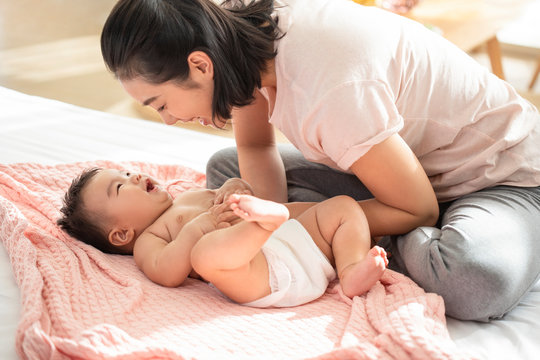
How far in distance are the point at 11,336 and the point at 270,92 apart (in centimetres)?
71

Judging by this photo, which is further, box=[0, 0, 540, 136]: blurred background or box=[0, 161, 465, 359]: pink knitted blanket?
box=[0, 0, 540, 136]: blurred background

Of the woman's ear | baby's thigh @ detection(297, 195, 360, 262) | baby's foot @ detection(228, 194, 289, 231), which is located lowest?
baby's thigh @ detection(297, 195, 360, 262)

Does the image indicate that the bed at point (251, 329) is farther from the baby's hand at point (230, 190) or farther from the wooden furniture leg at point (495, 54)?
the wooden furniture leg at point (495, 54)

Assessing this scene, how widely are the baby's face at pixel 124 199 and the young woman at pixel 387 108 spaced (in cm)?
20

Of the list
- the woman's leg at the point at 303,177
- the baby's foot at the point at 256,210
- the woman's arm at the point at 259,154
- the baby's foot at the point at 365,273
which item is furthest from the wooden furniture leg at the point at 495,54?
the baby's foot at the point at 256,210

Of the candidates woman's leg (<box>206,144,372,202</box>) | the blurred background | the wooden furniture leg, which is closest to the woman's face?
woman's leg (<box>206,144,372,202</box>)

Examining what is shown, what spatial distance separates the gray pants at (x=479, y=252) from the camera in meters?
1.14

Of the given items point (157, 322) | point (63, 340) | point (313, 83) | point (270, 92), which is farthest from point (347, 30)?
point (63, 340)

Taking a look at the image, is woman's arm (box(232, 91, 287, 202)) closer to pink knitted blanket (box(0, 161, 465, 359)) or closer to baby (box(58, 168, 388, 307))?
baby (box(58, 168, 388, 307))

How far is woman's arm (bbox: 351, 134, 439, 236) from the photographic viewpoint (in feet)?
3.90

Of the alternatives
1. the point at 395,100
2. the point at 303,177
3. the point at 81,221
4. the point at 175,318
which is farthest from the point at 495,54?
the point at 175,318

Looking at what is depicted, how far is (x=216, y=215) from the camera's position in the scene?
1287mm

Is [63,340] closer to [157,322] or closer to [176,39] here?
[157,322]

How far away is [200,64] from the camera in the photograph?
1.18m
